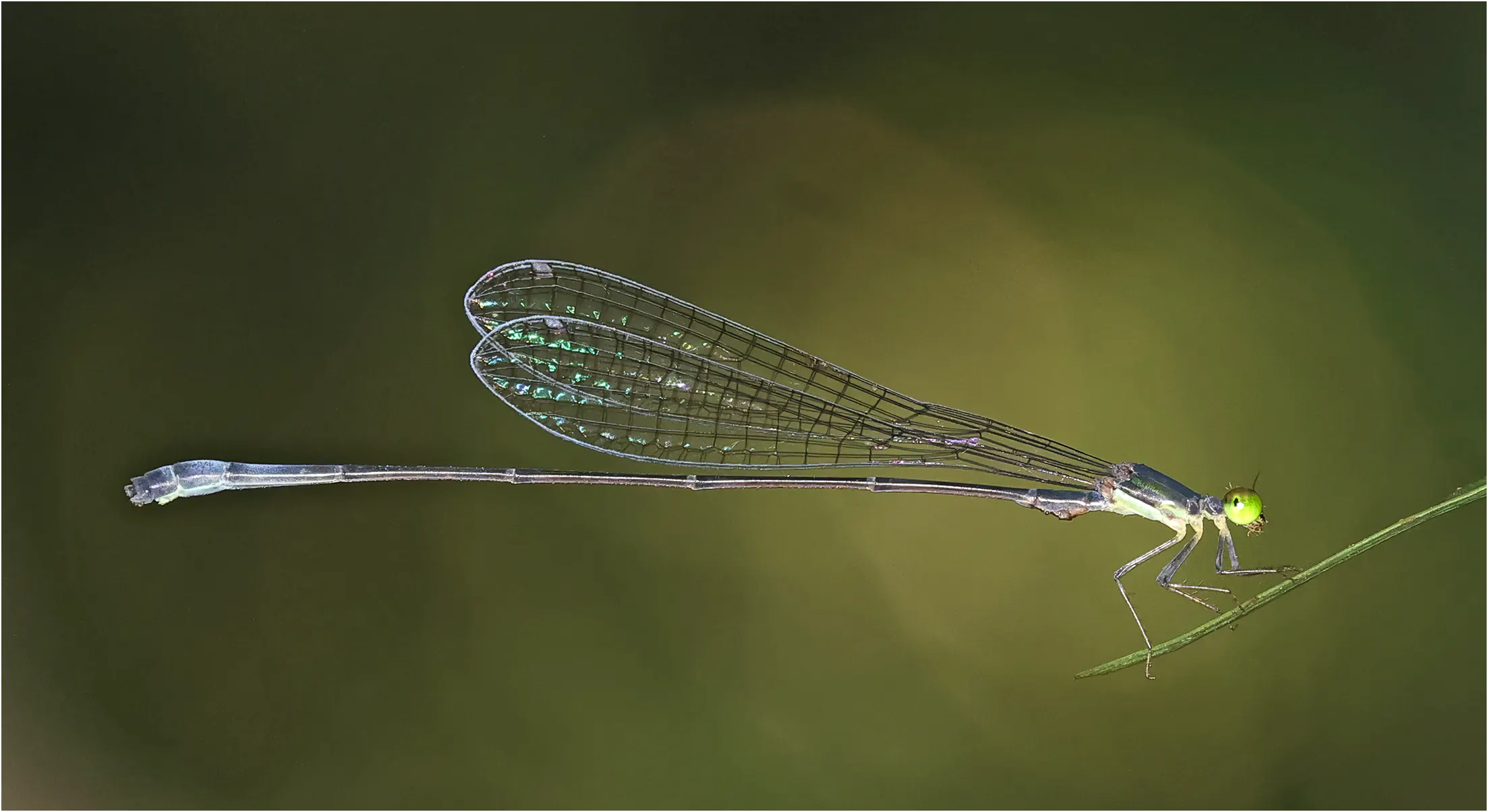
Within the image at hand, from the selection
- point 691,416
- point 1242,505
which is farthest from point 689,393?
point 1242,505

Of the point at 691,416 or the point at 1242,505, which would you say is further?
the point at 691,416

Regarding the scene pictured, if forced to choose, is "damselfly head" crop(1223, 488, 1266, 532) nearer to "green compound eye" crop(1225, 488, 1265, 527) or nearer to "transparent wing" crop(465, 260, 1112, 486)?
"green compound eye" crop(1225, 488, 1265, 527)

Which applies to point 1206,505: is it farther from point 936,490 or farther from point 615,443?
point 615,443

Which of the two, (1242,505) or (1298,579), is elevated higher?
(1242,505)

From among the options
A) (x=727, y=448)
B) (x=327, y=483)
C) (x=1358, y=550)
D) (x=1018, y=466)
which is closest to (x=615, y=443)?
(x=727, y=448)

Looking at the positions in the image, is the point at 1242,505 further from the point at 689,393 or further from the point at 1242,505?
the point at 689,393

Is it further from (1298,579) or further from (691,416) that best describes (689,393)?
(1298,579)

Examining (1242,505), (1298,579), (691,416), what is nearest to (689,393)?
(691,416)
